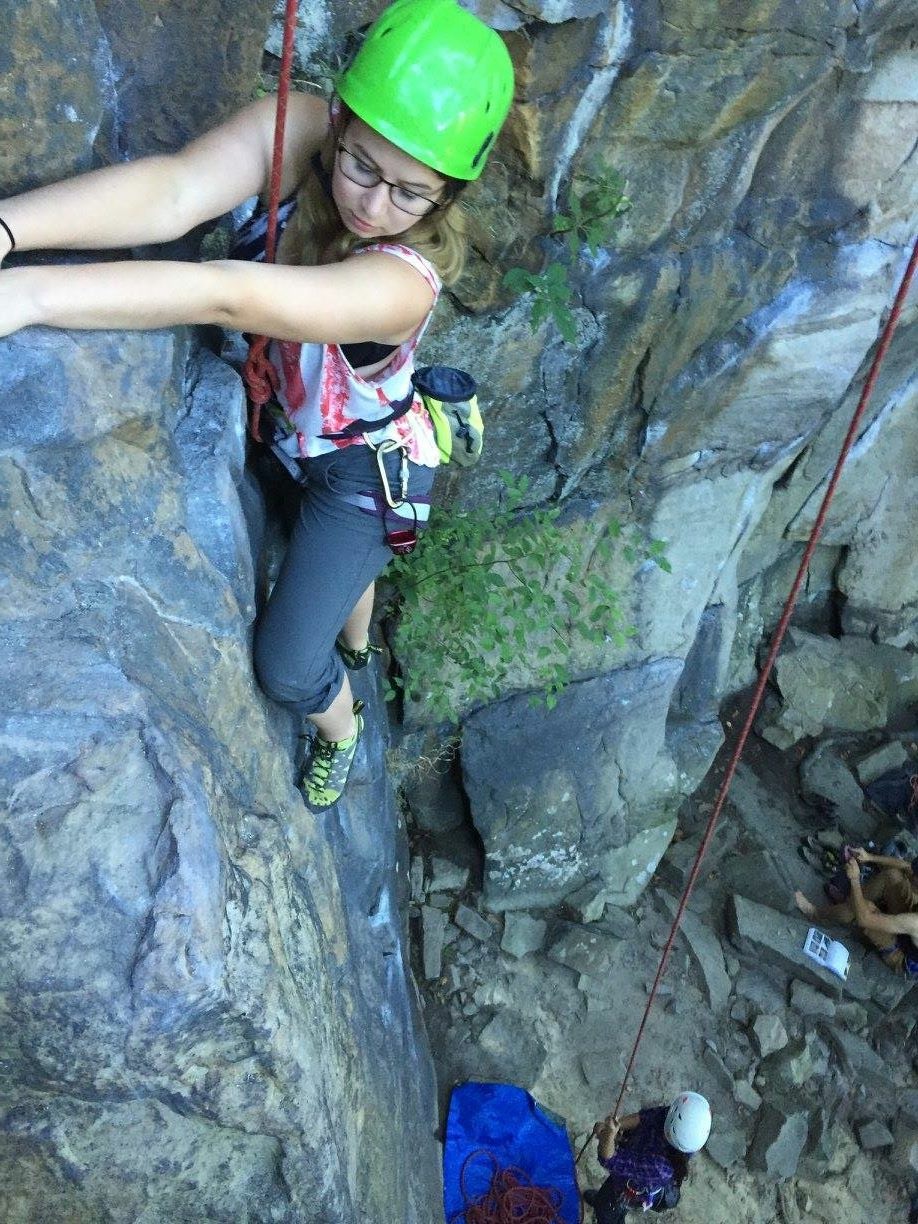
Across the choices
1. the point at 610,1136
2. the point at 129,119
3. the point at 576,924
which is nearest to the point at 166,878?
the point at 129,119

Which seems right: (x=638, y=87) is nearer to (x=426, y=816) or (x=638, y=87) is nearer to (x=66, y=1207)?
(x=66, y=1207)

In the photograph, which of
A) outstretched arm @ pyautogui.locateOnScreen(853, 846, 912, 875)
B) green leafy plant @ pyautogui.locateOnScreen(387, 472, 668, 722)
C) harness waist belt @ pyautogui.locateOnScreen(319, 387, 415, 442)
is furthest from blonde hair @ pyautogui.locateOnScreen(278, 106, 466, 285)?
outstretched arm @ pyautogui.locateOnScreen(853, 846, 912, 875)

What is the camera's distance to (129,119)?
6.36ft

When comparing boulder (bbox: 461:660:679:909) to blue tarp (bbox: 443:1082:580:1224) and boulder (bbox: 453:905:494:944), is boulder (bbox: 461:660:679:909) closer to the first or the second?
boulder (bbox: 453:905:494:944)

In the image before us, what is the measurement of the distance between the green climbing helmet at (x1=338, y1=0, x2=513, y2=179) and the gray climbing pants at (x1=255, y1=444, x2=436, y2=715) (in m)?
0.69

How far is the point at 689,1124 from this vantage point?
151 inches

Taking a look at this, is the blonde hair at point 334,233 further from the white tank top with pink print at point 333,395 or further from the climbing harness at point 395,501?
the climbing harness at point 395,501

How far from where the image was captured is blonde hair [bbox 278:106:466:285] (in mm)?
1830

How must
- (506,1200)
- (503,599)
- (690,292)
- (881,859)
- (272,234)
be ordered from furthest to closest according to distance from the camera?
(881,859)
(506,1200)
(503,599)
(690,292)
(272,234)

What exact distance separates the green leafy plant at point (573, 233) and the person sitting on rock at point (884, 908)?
408 cm

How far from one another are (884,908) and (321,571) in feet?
16.3

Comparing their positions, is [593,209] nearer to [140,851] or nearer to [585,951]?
[140,851]

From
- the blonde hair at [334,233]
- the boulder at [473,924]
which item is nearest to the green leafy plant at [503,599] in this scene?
the boulder at [473,924]

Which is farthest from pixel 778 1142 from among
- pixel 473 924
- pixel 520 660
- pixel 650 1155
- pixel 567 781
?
pixel 520 660
